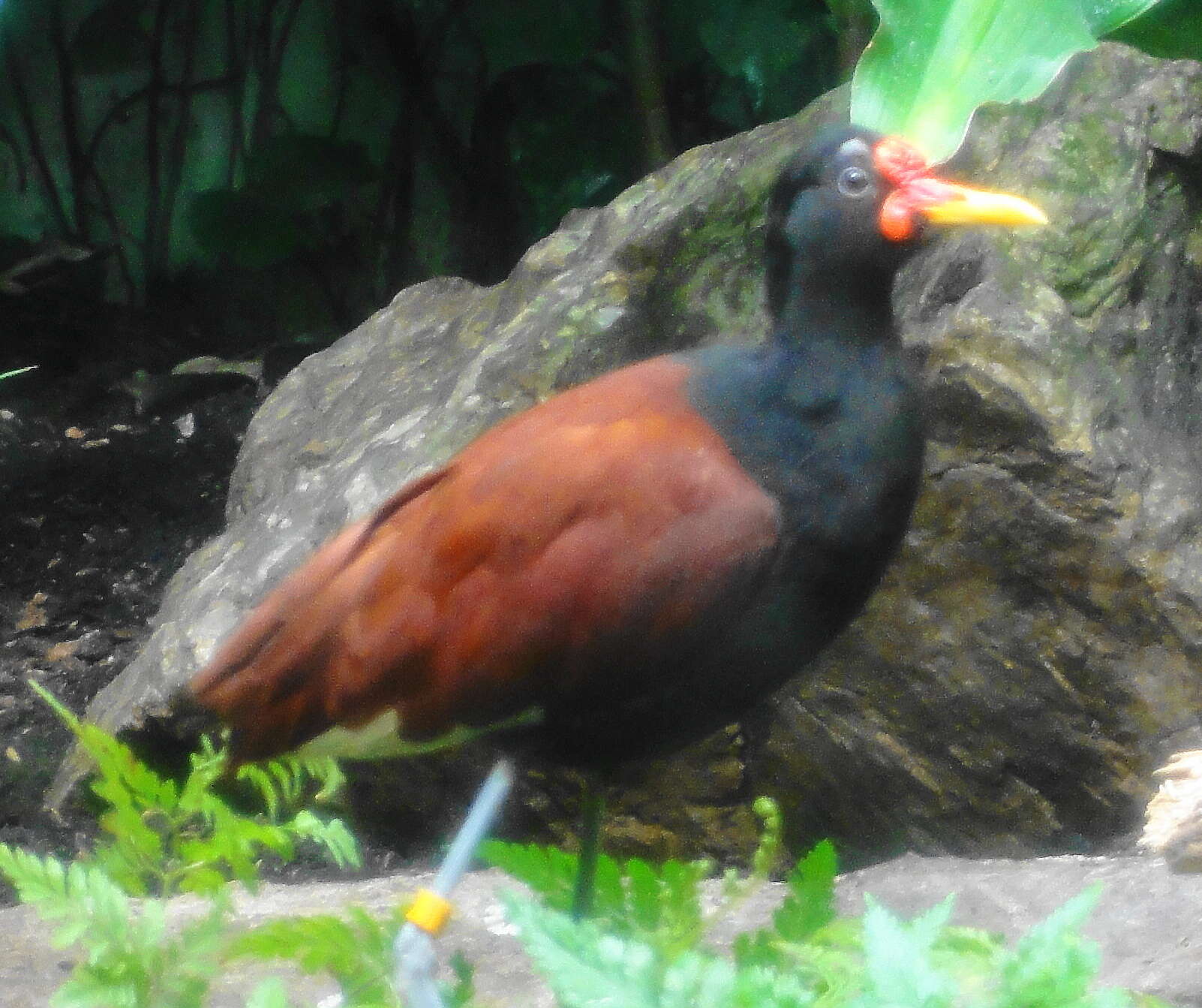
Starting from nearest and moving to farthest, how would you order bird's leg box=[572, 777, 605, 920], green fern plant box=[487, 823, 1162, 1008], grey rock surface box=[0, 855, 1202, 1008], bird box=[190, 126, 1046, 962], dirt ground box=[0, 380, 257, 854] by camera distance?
green fern plant box=[487, 823, 1162, 1008]
bird box=[190, 126, 1046, 962]
bird's leg box=[572, 777, 605, 920]
grey rock surface box=[0, 855, 1202, 1008]
dirt ground box=[0, 380, 257, 854]

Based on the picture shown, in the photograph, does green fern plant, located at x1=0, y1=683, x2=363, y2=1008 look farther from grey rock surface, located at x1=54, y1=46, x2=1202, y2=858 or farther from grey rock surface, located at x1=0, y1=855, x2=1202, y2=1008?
grey rock surface, located at x1=54, y1=46, x2=1202, y2=858

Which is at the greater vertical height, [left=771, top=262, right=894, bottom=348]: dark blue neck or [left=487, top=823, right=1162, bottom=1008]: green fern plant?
[left=771, top=262, right=894, bottom=348]: dark blue neck

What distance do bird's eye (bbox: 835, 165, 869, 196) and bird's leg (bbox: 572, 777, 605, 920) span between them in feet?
2.78

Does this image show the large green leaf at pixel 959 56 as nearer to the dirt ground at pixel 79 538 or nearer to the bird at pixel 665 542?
the bird at pixel 665 542

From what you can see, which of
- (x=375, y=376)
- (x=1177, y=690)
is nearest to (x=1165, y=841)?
(x=1177, y=690)

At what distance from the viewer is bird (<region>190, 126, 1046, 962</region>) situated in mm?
1610

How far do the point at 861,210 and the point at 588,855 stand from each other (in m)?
0.89

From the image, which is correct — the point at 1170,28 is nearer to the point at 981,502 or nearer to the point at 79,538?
the point at 981,502

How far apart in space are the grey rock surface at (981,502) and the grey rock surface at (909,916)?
219mm

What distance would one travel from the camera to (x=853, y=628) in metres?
2.54

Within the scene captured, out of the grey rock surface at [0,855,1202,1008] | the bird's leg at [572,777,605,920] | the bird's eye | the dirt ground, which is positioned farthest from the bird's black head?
the dirt ground

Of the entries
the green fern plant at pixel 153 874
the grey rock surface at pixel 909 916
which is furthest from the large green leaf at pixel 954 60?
the green fern plant at pixel 153 874

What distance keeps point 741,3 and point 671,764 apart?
9.13 ft

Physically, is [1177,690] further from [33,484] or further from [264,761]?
[33,484]
